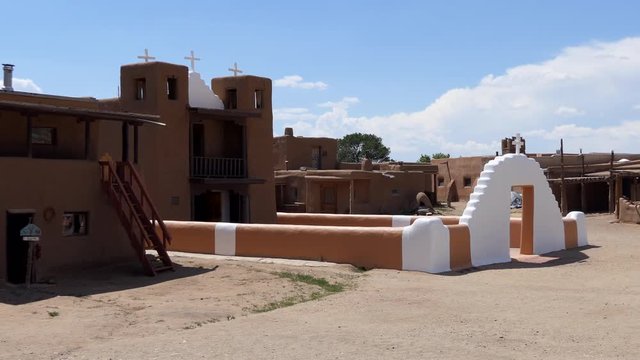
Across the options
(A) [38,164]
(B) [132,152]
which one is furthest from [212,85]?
(A) [38,164]

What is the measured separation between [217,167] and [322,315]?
53.4ft

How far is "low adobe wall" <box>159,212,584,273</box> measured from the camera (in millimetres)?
18016

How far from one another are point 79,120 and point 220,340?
9.27 metres

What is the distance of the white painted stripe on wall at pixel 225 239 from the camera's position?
67.0ft

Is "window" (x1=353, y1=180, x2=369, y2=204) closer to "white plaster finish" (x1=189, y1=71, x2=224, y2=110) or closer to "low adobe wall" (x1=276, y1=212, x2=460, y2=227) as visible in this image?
"low adobe wall" (x1=276, y1=212, x2=460, y2=227)

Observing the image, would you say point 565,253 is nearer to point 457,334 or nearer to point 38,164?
point 457,334

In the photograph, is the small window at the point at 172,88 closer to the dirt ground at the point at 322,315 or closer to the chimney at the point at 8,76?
the chimney at the point at 8,76

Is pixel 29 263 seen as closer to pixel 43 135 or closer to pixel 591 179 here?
pixel 43 135

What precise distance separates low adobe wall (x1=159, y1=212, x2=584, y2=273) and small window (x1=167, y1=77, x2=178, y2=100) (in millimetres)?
7227

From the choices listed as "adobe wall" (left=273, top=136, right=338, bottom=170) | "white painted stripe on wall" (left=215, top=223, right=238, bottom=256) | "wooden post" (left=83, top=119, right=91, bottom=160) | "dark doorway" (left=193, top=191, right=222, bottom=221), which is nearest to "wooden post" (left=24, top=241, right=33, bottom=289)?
"wooden post" (left=83, top=119, right=91, bottom=160)

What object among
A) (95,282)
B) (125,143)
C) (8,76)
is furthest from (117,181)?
(8,76)

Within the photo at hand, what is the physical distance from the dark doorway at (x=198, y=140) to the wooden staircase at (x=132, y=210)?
34.0ft

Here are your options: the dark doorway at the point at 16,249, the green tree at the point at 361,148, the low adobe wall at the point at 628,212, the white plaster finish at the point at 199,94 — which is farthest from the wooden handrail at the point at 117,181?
the green tree at the point at 361,148

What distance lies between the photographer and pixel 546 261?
71.4ft
